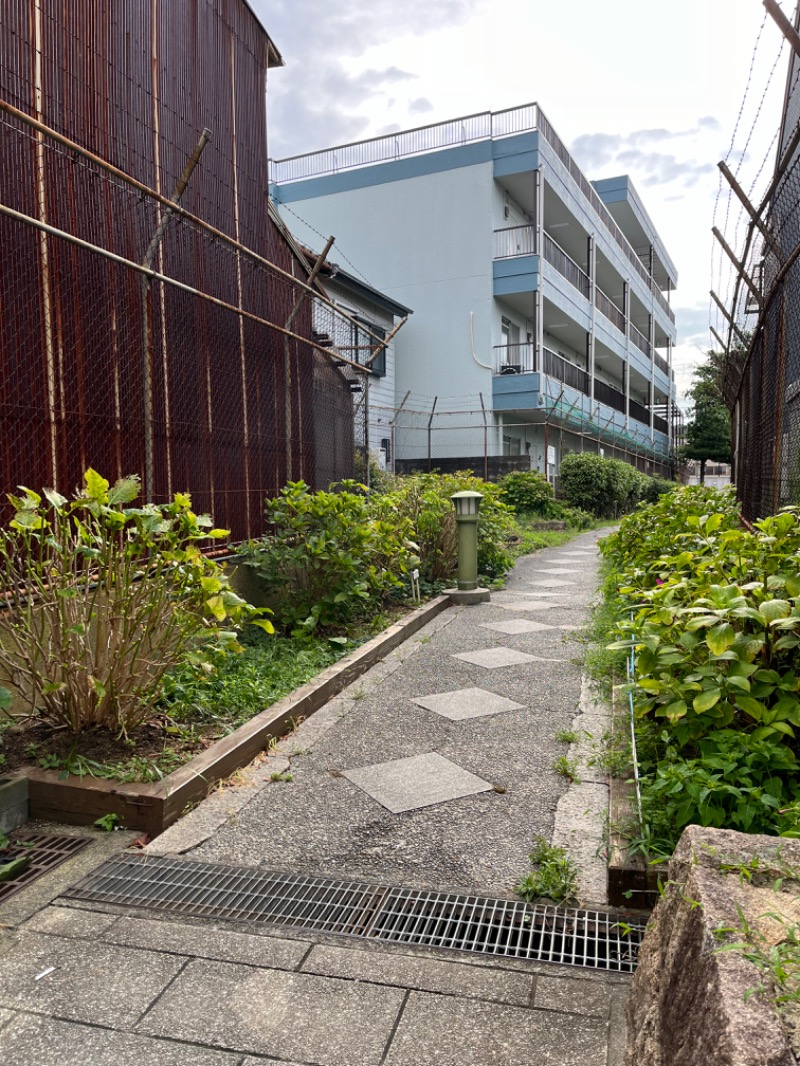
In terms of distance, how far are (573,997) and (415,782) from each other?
Answer: 1.40 m

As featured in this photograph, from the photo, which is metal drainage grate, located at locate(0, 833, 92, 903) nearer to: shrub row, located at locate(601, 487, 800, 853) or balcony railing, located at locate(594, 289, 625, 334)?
shrub row, located at locate(601, 487, 800, 853)

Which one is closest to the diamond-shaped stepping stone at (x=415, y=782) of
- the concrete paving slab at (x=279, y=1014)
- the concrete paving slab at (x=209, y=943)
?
the concrete paving slab at (x=209, y=943)

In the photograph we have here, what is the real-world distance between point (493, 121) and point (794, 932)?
22.1 m

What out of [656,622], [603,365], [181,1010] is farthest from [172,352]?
[603,365]

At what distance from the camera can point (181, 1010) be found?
1.83 meters

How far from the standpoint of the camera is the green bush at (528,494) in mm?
16750

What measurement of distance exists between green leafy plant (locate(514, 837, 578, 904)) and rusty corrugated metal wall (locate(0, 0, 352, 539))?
296cm

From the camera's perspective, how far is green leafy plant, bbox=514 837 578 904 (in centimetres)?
230

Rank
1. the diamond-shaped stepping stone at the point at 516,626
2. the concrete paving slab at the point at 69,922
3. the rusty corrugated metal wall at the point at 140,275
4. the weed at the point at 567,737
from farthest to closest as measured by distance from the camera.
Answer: the diamond-shaped stepping stone at the point at 516,626
the rusty corrugated metal wall at the point at 140,275
the weed at the point at 567,737
the concrete paving slab at the point at 69,922

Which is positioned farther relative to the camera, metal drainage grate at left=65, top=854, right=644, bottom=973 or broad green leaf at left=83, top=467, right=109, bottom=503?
broad green leaf at left=83, top=467, right=109, bottom=503

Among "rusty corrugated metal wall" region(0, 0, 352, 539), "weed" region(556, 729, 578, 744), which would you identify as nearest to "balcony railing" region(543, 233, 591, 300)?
"rusty corrugated metal wall" region(0, 0, 352, 539)

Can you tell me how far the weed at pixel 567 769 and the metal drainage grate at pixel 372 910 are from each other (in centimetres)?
97

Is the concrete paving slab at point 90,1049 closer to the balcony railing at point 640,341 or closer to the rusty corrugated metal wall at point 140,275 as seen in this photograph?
the rusty corrugated metal wall at point 140,275

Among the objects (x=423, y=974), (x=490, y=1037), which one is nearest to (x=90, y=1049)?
(x=423, y=974)
